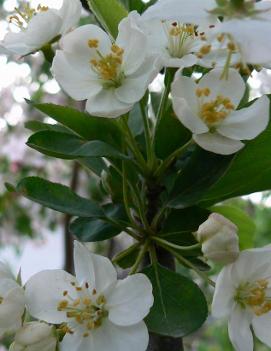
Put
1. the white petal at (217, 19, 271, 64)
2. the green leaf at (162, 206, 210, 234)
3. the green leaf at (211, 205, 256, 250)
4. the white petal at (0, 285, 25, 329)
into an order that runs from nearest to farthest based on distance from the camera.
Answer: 1. the white petal at (217, 19, 271, 64)
2. the white petal at (0, 285, 25, 329)
3. the green leaf at (162, 206, 210, 234)
4. the green leaf at (211, 205, 256, 250)

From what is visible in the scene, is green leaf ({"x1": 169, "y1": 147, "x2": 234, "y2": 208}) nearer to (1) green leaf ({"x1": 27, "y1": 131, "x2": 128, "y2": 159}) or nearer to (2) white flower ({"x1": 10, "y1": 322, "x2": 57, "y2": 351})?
(1) green leaf ({"x1": 27, "y1": 131, "x2": 128, "y2": 159})

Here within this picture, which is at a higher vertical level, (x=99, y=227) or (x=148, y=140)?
(x=148, y=140)

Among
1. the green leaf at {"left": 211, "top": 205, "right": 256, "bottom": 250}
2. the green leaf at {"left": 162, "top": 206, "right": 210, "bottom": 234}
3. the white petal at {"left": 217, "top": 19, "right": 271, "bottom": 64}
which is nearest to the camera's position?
the white petal at {"left": 217, "top": 19, "right": 271, "bottom": 64}

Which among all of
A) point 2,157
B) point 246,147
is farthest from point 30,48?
point 2,157

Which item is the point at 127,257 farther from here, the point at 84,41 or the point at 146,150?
the point at 84,41

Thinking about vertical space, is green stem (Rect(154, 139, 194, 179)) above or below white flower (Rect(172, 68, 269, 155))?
below

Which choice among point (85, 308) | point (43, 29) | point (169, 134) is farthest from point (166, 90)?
point (85, 308)

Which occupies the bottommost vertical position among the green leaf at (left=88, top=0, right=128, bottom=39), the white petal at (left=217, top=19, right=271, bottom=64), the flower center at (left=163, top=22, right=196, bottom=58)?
the flower center at (left=163, top=22, right=196, bottom=58)

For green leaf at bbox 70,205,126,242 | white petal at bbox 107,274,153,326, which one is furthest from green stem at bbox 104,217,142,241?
white petal at bbox 107,274,153,326
